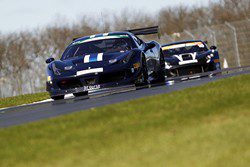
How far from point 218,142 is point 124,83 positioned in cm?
724

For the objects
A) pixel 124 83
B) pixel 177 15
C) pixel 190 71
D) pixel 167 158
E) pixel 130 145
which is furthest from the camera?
pixel 177 15

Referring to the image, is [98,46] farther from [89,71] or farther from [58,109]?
[58,109]

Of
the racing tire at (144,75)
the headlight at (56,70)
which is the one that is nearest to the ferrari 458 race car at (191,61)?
the racing tire at (144,75)

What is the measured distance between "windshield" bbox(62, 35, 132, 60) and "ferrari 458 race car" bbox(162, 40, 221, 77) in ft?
A: 16.3

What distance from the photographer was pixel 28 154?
688cm

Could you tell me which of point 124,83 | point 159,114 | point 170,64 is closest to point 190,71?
point 170,64

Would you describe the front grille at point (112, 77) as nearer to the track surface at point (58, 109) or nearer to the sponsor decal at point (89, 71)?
the sponsor decal at point (89, 71)

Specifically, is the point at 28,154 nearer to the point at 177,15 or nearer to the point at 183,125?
the point at 183,125

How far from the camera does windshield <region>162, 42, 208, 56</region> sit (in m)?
20.6

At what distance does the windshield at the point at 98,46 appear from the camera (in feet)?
48.6

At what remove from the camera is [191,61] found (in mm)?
19891

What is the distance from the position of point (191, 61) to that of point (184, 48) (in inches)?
44.4

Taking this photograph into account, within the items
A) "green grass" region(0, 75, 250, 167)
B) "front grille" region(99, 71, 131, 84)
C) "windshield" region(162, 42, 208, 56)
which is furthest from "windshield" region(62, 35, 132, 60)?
"green grass" region(0, 75, 250, 167)

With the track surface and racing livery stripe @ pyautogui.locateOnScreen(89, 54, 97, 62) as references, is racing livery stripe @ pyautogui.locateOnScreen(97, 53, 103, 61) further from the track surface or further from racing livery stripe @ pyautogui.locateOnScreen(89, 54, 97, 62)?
the track surface
